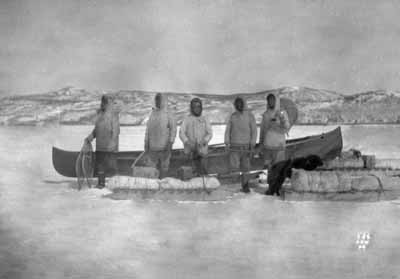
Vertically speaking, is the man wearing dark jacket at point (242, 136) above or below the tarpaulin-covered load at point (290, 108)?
below

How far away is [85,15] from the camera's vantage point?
14.0ft

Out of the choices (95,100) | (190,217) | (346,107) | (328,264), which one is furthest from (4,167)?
(346,107)

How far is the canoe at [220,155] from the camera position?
5164 mm

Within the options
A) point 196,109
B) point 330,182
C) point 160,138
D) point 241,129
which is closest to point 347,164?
point 330,182

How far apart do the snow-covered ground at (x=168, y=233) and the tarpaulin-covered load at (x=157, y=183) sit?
0.67 feet

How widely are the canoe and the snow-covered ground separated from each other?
26 cm

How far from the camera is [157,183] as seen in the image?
477cm

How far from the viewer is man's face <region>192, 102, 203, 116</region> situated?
5043 millimetres

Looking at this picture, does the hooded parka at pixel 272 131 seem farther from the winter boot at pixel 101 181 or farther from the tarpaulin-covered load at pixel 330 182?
the winter boot at pixel 101 181

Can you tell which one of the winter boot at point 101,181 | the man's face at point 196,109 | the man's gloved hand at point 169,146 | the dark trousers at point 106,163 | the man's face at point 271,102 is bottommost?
the winter boot at point 101,181

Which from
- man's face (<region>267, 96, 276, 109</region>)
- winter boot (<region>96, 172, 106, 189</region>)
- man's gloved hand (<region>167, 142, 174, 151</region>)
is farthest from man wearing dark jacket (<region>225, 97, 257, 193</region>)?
winter boot (<region>96, 172, 106, 189</region>)

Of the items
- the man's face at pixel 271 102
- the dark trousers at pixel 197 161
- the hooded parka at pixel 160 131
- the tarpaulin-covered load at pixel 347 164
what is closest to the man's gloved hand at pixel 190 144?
the dark trousers at pixel 197 161

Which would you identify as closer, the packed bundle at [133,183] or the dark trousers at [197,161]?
the packed bundle at [133,183]
